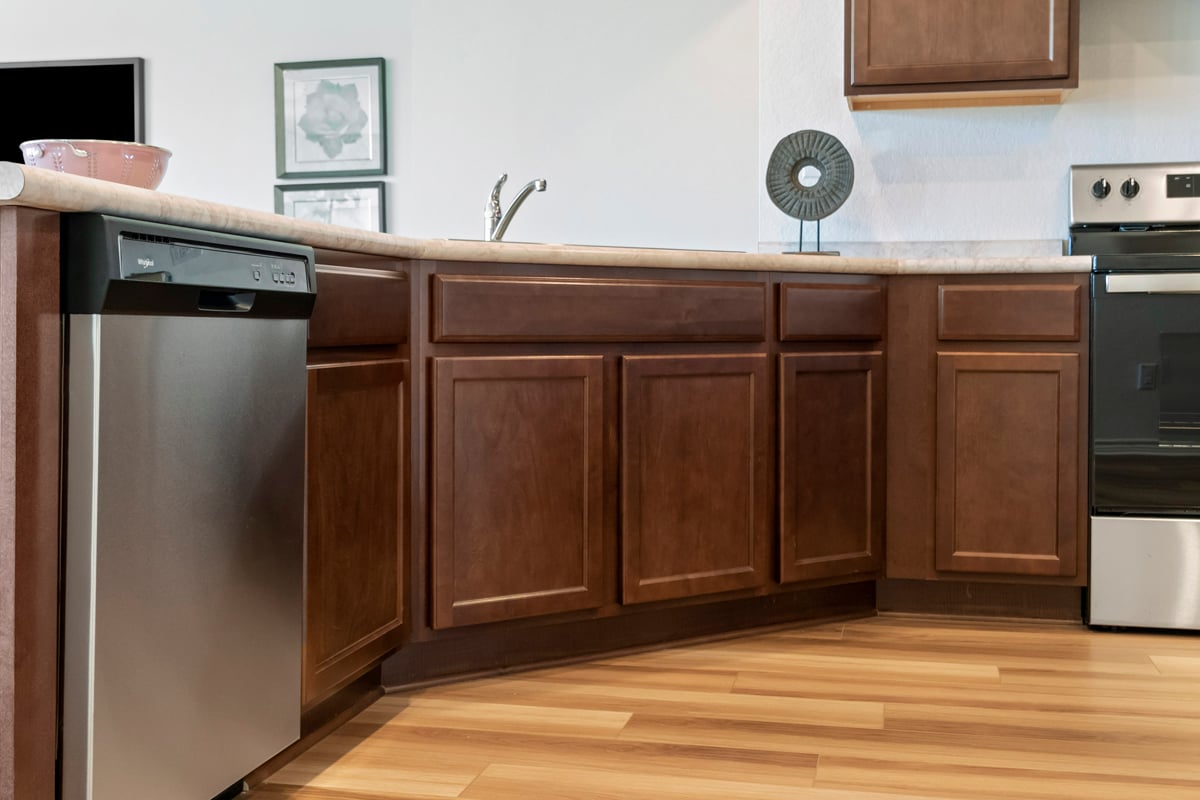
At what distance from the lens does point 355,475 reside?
1914mm

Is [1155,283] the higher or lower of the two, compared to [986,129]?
lower

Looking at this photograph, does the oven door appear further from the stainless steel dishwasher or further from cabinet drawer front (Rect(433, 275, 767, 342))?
the stainless steel dishwasher

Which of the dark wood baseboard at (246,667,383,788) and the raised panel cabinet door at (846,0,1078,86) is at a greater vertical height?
the raised panel cabinet door at (846,0,1078,86)

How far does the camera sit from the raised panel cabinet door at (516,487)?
7.16 feet

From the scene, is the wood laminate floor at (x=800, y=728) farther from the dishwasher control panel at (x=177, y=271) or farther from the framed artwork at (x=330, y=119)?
the framed artwork at (x=330, y=119)

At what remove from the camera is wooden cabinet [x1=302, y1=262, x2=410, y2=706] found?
5.79ft

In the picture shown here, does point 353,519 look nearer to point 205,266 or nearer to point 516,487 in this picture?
point 516,487

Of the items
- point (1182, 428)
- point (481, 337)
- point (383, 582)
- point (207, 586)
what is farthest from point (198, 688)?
point (1182, 428)

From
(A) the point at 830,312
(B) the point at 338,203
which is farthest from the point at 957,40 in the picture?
(B) the point at 338,203

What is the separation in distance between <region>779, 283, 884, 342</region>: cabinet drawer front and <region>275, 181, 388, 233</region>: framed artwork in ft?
5.56

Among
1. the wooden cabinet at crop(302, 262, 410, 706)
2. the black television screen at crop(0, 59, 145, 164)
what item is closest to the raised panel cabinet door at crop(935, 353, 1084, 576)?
the wooden cabinet at crop(302, 262, 410, 706)

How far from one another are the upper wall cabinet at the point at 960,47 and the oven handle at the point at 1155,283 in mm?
539

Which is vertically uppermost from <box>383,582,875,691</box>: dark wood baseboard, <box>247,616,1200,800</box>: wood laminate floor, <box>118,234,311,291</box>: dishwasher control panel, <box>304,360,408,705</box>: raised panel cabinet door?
<box>118,234,311,291</box>: dishwasher control panel

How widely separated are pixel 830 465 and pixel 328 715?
1.27m
